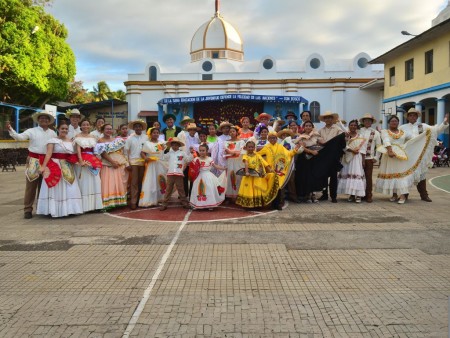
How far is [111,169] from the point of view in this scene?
27.9ft

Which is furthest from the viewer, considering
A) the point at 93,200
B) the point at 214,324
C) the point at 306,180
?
the point at 306,180

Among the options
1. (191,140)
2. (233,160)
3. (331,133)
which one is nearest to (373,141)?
(331,133)

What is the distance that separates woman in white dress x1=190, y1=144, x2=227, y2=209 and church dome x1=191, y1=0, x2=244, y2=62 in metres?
34.2

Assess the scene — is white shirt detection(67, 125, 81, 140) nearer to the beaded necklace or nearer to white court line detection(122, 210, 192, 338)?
white court line detection(122, 210, 192, 338)

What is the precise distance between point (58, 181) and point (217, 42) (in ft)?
119

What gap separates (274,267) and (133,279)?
1597mm

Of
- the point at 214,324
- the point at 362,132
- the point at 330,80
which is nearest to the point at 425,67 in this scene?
the point at 330,80

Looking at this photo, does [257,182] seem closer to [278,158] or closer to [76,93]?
[278,158]

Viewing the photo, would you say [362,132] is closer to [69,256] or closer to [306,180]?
[306,180]

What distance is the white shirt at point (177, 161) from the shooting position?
8.49m

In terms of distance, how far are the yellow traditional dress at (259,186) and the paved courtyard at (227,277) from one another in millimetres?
813

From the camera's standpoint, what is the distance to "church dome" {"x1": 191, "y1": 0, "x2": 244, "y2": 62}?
136 feet

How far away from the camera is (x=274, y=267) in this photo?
4828mm

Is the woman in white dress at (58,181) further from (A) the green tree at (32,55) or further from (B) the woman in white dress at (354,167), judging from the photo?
(A) the green tree at (32,55)
